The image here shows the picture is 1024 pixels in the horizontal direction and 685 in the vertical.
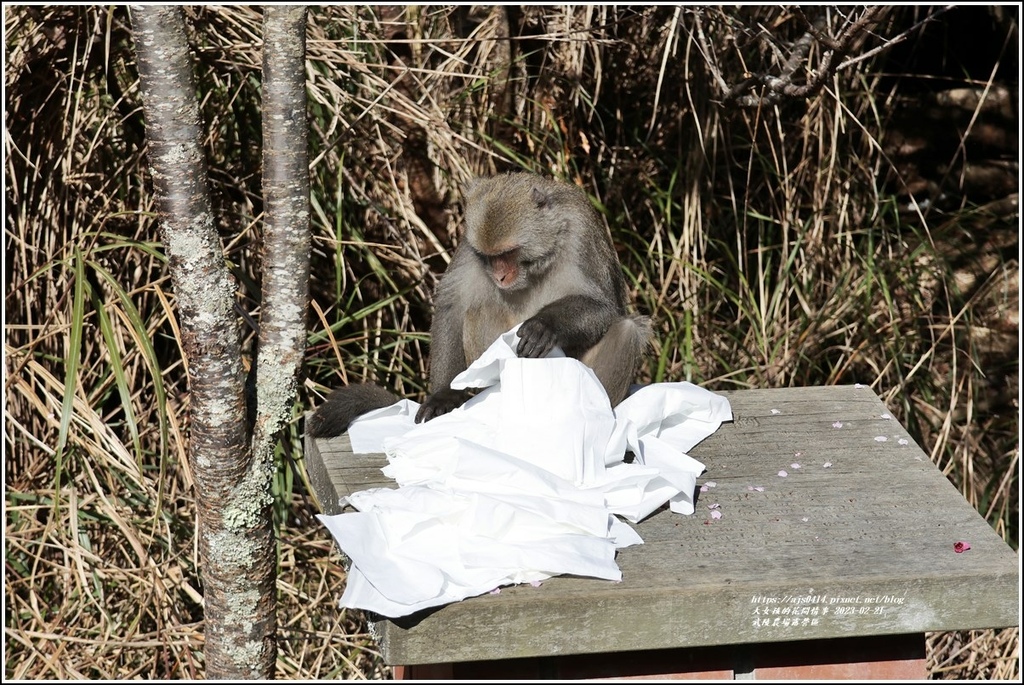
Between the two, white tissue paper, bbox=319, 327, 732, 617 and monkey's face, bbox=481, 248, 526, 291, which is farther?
monkey's face, bbox=481, 248, 526, 291

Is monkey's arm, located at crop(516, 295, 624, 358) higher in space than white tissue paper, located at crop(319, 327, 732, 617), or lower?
higher

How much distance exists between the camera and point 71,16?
4.23m

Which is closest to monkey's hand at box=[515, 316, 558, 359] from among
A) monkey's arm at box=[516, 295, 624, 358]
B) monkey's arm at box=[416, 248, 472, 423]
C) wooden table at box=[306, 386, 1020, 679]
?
monkey's arm at box=[516, 295, 624, 358]

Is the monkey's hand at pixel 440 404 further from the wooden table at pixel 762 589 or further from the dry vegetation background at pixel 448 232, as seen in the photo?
the dry vegetation background at pixel 448 232

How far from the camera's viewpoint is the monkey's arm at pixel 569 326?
143 inches

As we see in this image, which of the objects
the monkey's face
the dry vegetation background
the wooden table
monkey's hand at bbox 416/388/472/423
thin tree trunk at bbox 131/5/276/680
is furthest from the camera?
the dry vegetation background

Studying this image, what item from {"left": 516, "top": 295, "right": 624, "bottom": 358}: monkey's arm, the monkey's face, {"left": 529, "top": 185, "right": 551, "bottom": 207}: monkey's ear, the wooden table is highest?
{"left": 529, "top": 185, "right": 551, "bottom": 207}: monkey's ear

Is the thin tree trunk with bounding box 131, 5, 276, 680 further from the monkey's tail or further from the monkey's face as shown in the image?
the monkey's face

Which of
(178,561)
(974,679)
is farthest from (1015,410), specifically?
(178,561)

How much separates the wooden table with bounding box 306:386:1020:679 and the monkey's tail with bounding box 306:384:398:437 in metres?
0.05

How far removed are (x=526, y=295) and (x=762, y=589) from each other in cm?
175

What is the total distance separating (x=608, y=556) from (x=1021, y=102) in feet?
11.6

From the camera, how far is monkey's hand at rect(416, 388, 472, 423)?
146 inches

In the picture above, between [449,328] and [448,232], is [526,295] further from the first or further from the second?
[448,232]
